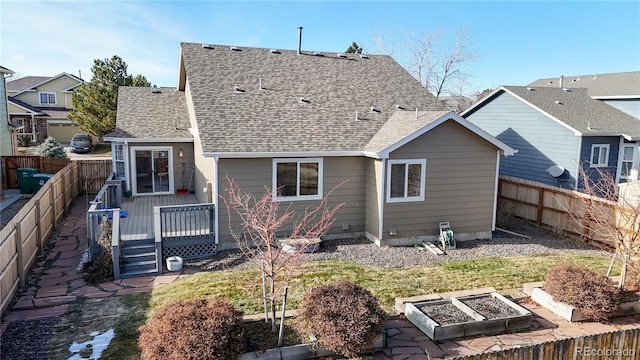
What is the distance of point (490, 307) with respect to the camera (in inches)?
321

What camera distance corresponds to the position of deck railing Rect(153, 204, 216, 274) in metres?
11.4

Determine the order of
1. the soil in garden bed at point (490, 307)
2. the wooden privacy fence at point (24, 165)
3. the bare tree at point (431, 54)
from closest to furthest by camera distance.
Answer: the soil in garden bed at point (490, 307) → the wooden privacy fence at point (24, 165) → the bare tree at point (431, 54)

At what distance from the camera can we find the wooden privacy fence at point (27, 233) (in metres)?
8.58

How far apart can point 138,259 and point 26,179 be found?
41.2 feet

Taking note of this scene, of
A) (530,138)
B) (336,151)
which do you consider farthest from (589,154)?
(336,151)

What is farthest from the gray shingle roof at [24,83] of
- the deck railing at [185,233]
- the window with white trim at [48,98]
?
the deck railing at [185,233]

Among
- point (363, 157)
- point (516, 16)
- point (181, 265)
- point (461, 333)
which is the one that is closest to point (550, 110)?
point (516, 16)

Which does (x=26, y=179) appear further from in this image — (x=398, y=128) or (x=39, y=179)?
(x=398, y=128)

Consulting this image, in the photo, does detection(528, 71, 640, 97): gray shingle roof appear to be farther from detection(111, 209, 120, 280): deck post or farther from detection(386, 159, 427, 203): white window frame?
detection(111, 209, 120, 280): deck post

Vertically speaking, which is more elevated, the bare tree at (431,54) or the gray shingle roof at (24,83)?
the bare tree at (431,54)

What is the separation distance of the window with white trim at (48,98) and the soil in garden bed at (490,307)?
47.1 metres

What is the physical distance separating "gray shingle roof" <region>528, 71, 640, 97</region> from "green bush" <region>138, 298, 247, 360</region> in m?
23.0

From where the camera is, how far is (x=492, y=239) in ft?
45.7

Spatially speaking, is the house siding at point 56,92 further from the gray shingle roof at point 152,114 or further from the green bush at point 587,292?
the green bush at point 587,292
